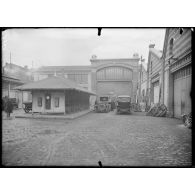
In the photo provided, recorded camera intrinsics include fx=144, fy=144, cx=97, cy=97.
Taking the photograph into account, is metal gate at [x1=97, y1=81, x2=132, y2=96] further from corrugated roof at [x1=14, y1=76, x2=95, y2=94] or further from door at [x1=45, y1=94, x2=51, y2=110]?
door at [x1=45, y1=94, x2=51, y2=110]

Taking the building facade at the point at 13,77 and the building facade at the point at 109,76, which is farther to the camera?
the building facade at the point at 109,76

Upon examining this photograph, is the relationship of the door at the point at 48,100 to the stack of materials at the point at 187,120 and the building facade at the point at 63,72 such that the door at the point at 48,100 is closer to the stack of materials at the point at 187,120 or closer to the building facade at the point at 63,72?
the building facade at the point at 63,72

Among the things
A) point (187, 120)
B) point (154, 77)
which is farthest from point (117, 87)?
point (154, 77)

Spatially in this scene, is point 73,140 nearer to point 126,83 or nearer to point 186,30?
point 126,83

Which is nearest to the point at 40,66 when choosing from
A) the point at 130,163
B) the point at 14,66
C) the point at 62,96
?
the point at 14,66

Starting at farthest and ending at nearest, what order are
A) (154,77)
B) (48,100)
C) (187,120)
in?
(154,77)
(48,100)
(187,120)

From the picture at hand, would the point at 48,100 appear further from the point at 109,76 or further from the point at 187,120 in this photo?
the point at 187,120

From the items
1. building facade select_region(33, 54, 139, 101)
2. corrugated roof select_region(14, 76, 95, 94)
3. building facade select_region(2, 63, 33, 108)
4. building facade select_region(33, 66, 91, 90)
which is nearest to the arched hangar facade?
building facade select_region(33, 54, 139, 101)

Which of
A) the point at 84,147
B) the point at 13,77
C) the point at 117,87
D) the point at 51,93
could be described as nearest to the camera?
the point at 84,147

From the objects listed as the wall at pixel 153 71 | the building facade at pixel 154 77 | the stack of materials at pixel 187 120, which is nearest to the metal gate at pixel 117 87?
the stack of materials at pixel 187 120

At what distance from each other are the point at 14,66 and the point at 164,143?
15.4 feet

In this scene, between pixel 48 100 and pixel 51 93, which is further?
pixel 51 93

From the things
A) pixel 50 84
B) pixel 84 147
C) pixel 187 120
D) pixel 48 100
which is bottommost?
pixel 84 147

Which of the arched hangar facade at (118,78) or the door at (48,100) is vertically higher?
the arched hangar facade at (118,78)
